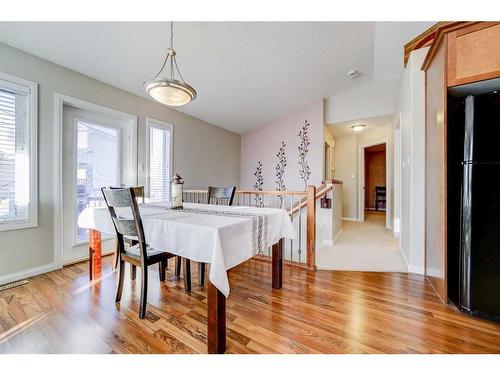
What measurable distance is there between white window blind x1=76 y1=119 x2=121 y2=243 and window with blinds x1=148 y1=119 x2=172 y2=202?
493 mm

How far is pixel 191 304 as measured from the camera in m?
1.82

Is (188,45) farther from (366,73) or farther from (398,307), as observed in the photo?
(398,307)

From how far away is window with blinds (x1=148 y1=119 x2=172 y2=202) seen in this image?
3.58m

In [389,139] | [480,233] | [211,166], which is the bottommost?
[480,233]

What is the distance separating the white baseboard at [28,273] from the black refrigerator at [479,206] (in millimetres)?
3951

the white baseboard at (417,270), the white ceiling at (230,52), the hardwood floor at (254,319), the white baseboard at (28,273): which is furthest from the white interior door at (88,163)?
the white baseboard at (417,270)

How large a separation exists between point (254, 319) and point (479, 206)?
5.95ft

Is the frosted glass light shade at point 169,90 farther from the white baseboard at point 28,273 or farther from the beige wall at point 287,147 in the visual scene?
the beige wall at point 287,147

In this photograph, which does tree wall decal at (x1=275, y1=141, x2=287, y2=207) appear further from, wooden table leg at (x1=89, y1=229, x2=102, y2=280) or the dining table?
wooden table leg at (x1=89, y1=229, x2=102, y2=280)

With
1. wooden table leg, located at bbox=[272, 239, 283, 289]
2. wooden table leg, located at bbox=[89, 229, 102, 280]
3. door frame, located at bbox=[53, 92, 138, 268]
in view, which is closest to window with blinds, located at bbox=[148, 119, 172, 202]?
door frame, located at bbox=[53, 92, 138, 268]

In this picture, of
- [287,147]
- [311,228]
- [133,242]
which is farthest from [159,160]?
[287,147]

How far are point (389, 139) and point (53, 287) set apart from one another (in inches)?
246
